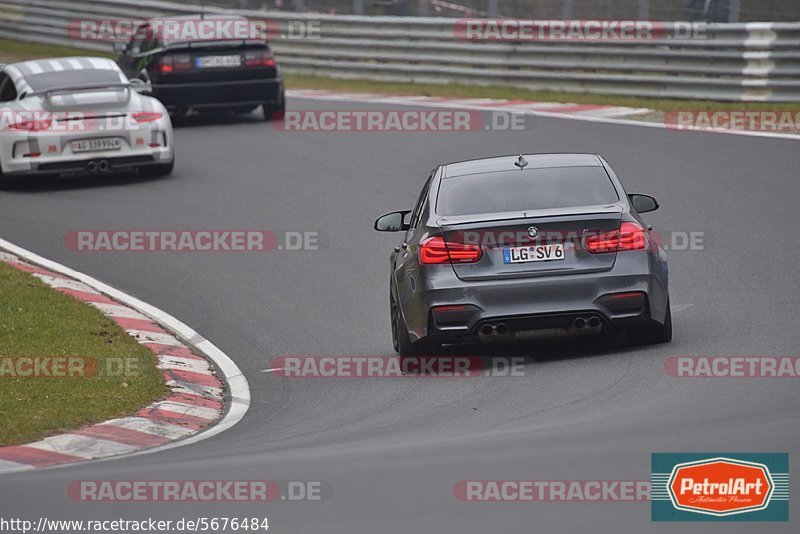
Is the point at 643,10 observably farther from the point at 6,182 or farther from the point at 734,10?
the point at 6,182

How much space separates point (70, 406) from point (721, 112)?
13196 millimetres

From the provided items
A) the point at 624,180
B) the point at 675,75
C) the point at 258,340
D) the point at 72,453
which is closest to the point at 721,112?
the point at 675,75

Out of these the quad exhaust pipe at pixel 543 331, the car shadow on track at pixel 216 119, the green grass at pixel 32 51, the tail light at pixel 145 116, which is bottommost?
the green grass at pixel 32 51

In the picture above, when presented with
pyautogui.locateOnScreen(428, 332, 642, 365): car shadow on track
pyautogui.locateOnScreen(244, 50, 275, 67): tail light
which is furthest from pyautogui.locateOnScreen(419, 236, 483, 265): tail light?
pyautogui.locateOnScreen(244, 50, 275, 67): tail light

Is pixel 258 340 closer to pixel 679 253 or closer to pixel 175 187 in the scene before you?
pixel 679 253

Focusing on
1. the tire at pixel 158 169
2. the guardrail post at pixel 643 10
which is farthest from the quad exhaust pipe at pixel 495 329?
the guardrail post at pixel 643 10

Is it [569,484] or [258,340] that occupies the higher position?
[569,484]

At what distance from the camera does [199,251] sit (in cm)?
1463

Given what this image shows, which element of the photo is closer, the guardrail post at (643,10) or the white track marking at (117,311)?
the white track marking at (117,311)

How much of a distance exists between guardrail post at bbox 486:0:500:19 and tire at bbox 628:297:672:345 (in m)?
15.2

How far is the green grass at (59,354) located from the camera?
8.66m

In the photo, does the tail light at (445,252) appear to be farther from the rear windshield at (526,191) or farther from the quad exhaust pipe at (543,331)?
the quad exhaust pipe at (543,331)

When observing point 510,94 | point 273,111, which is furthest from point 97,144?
point 510,94

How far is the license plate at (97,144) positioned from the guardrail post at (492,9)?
343 inches
